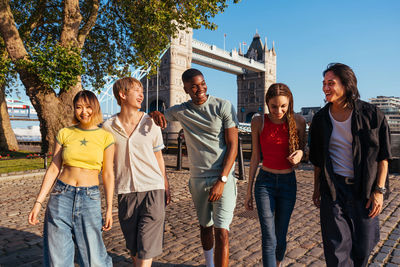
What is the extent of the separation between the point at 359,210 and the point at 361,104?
740mm

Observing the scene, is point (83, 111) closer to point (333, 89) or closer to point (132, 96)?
point (132, 96)

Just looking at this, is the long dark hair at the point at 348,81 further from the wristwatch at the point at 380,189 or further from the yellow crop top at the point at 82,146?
the yellow crop top at the point at 82,146

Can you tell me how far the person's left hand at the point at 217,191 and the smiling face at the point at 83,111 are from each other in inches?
43.1

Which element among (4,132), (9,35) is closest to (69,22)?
(9,35)

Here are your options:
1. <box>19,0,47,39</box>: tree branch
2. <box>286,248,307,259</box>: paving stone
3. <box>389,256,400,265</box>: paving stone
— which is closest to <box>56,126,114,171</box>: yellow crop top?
<box>286,248,307,259</box>: paving stone

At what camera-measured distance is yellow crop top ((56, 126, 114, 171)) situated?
2.26m

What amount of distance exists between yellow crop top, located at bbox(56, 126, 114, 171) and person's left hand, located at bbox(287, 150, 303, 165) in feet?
4.73

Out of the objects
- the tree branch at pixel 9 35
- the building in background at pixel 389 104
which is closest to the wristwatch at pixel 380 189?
the tree branch at pixel 9 35

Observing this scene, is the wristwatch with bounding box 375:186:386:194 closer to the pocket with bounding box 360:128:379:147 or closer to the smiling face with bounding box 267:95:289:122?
the pocket with bounding box 360:128:379:147

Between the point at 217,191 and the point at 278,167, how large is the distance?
1.82ft

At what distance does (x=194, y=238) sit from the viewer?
13.2ft

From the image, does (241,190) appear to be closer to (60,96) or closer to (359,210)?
(359,210)

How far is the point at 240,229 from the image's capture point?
14.3 ft

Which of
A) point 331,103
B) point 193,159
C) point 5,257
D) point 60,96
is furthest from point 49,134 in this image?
point 331,103
